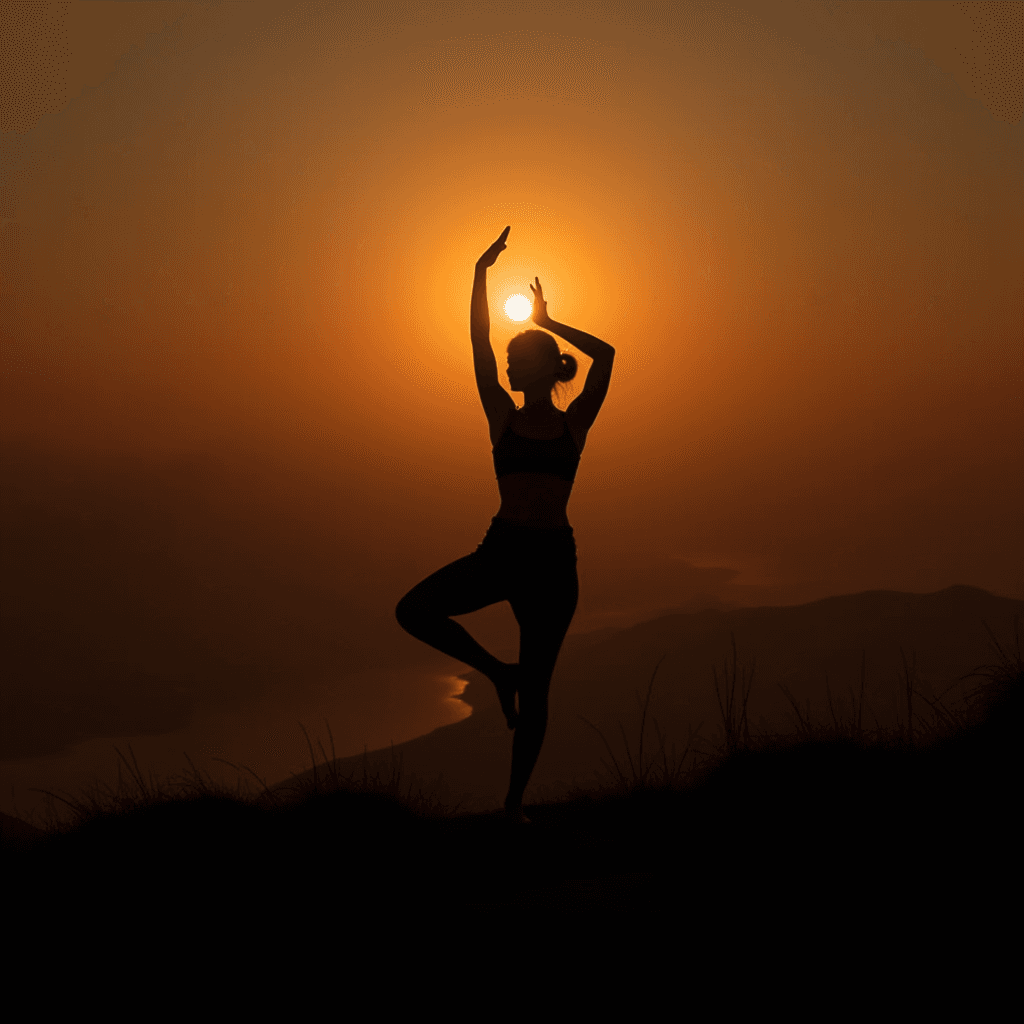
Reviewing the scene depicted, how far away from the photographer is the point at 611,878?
12.1 feet

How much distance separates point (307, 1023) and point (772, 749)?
2.80m

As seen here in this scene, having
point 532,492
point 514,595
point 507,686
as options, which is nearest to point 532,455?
point 532,492

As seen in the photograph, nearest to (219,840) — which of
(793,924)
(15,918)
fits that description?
(15,918)

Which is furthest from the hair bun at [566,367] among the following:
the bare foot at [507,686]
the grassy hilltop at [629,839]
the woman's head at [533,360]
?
the grassy hilltop at [629,839]

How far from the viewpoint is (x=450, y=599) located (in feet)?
12.3

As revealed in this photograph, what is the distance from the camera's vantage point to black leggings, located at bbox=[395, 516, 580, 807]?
147 inches

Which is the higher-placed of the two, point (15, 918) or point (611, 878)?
point (15, 918)

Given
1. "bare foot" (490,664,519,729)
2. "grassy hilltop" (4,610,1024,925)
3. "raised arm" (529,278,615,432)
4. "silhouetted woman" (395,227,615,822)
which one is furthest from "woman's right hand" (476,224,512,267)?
"grassy hilltop" (4,610,1024,925)

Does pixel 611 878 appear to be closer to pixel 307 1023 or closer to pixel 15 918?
pixel 307 1023

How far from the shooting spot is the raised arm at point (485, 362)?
3.94 meters

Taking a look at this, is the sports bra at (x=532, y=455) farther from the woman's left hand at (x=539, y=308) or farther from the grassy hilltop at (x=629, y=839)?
the grassy hilltop at (x=629, y=839)

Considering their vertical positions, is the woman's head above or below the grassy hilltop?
above

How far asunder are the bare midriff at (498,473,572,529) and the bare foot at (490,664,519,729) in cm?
64

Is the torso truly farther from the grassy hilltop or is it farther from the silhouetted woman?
the grassy hilltop
